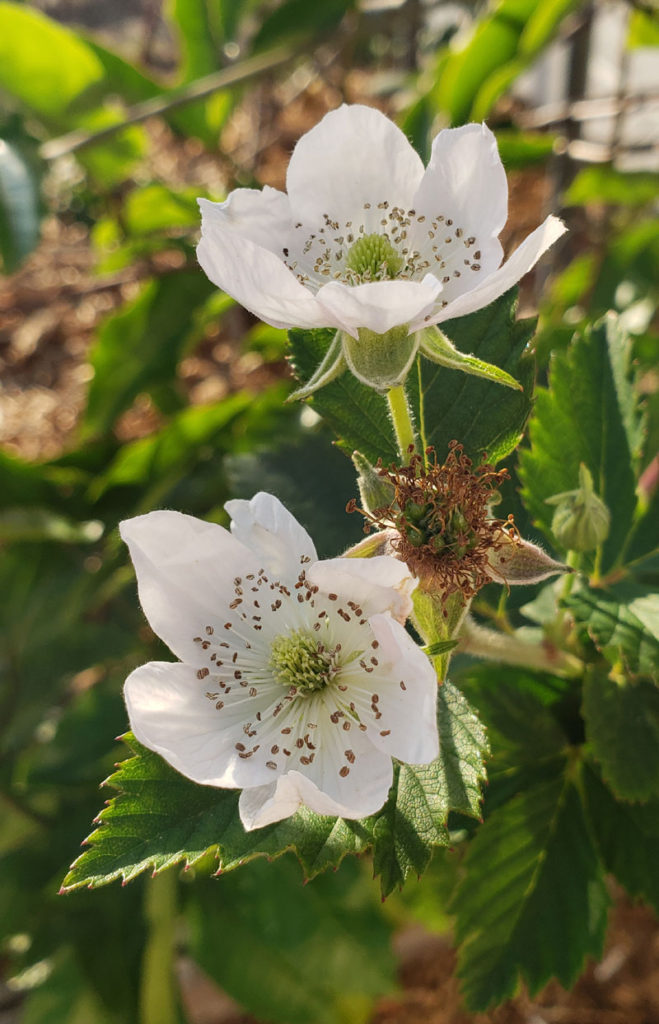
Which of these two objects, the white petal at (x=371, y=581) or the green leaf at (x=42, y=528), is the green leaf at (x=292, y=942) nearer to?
the green leaf at (x=42, y=528)

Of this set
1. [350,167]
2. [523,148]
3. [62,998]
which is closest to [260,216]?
[350,167]

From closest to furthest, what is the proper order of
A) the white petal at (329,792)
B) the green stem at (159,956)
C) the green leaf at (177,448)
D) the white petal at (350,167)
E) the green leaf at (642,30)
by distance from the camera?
1. the white petal at (329,792)
2. the white petal at (350,167)
3. the green stem at (159,956)
4. the green leaf at (177,448)
5. the green leaf at (642,30)

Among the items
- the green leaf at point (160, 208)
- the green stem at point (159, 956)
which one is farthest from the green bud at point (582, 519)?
the green leaf at point (160, 208)

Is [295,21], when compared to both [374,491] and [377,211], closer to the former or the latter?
[377,211]

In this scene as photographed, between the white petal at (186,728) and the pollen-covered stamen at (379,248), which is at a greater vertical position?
the pollen-covered stamen at (379,248)

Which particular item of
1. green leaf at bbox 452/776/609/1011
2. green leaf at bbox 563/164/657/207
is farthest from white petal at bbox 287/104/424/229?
green leaf at bbox 563/164/657/207

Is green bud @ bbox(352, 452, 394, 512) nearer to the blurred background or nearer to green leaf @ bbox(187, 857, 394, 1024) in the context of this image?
the blurred background

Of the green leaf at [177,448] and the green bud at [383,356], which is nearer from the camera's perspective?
the green bud at [383,356]
